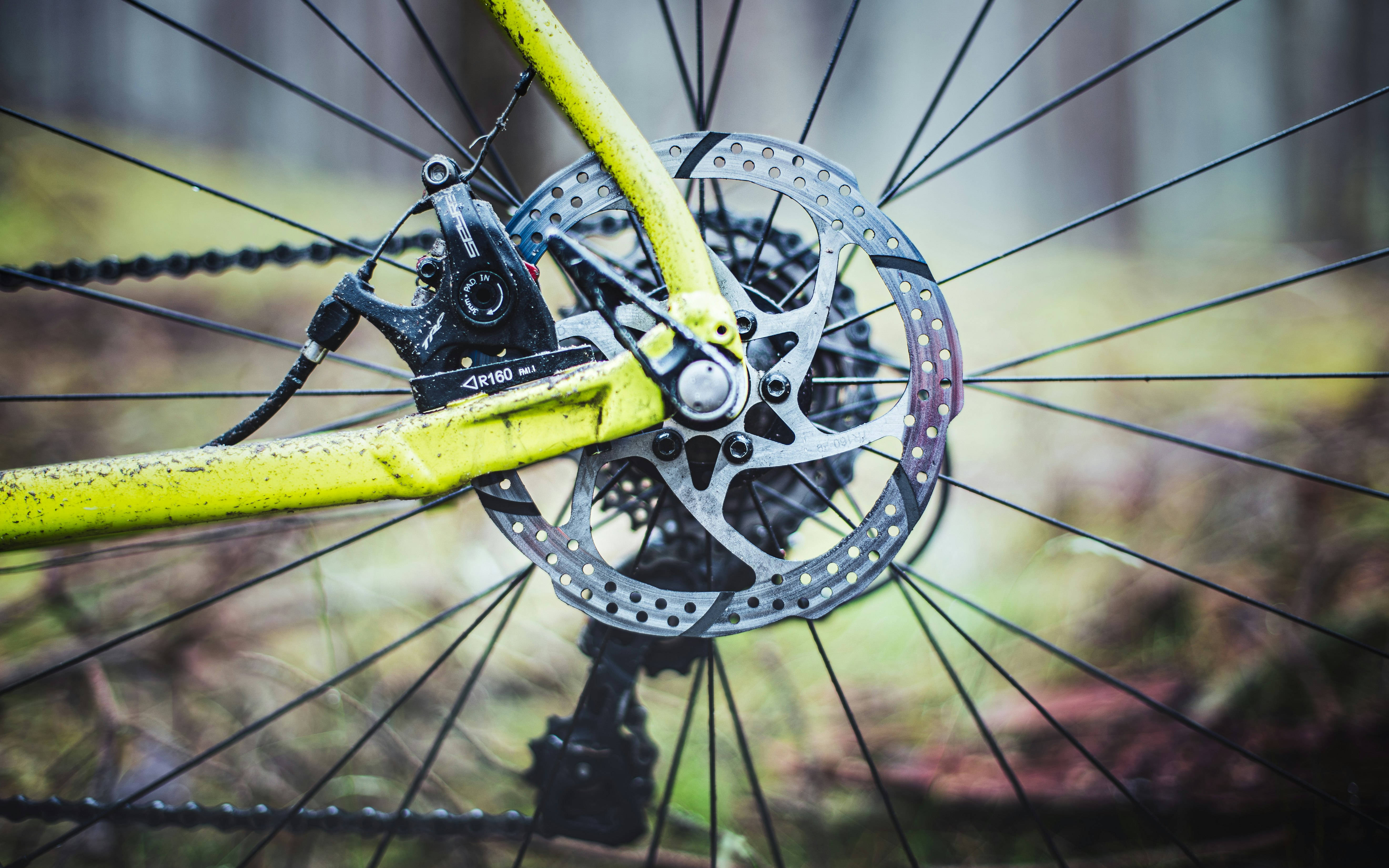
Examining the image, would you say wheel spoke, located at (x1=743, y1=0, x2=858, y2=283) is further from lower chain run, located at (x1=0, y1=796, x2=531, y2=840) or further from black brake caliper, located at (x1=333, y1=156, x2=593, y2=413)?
lower chain run, located at (x1=0, y1=796, x2=531, y2=840)

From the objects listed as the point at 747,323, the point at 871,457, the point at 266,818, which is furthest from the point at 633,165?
the point at 871,457

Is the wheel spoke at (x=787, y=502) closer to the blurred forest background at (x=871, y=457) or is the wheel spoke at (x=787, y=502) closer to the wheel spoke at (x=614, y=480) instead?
the wheel spoke at (x=614, y=480)

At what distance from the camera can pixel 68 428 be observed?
1822 millimetres

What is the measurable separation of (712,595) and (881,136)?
5.99 feet

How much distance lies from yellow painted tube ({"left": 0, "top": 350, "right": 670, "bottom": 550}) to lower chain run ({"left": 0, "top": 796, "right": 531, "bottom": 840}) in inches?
20.5

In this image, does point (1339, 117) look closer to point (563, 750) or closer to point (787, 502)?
point (787, 502)

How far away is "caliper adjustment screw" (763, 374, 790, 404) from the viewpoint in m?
0.81

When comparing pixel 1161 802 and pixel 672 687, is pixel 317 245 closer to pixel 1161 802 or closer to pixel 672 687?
pixel 672 687

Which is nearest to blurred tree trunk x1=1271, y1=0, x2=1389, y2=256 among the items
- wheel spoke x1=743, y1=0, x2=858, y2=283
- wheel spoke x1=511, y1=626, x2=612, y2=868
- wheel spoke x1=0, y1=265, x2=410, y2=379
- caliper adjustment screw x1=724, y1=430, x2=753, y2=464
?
wheel spoke x1=743, y1=0, x2=858, y2=283

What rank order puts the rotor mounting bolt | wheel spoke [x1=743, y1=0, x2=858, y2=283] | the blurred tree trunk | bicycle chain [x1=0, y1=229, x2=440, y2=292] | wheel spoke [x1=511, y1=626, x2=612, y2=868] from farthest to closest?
1. the blurred tree trunk
2. bicycle chain [x1=0, y1=229, x2=440, y2=292]
3. wheel spoke [x1=511, y1=626, x2=612, y2=868]
4. wheel spoke [x1=743, y1=0, x2=858, y2=283]
5. the rotor mounting bolt

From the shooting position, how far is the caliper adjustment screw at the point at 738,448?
816 millimetres

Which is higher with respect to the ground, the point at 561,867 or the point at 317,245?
the point at 317,245

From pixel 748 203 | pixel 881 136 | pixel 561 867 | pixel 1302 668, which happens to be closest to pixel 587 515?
pixel 561 867

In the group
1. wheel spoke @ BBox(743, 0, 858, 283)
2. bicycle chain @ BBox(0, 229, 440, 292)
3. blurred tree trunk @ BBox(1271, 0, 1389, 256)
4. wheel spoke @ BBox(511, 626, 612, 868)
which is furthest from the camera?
blurred tree trunk @ BBox(1271, 0, 1389, 256)
